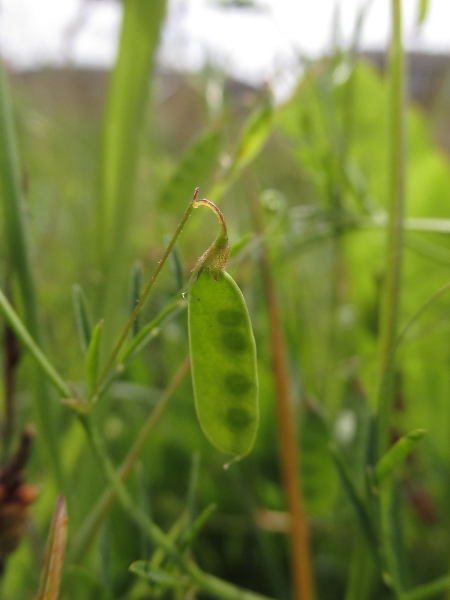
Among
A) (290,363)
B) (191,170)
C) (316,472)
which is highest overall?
(191,170)

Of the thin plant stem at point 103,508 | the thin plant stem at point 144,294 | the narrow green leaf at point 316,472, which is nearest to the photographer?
the thin plant stem at point 144,294

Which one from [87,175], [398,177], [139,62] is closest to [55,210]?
[87,175]

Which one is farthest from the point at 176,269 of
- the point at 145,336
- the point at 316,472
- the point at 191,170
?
the point at 316,472

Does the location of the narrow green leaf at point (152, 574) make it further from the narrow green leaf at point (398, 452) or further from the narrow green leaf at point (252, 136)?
the narrow green leaf at point (252, 136)

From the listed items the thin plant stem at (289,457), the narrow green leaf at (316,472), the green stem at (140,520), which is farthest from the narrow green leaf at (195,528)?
the narrow green leaf at (316,472)

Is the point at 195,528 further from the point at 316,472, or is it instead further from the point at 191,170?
the point at 316,472
